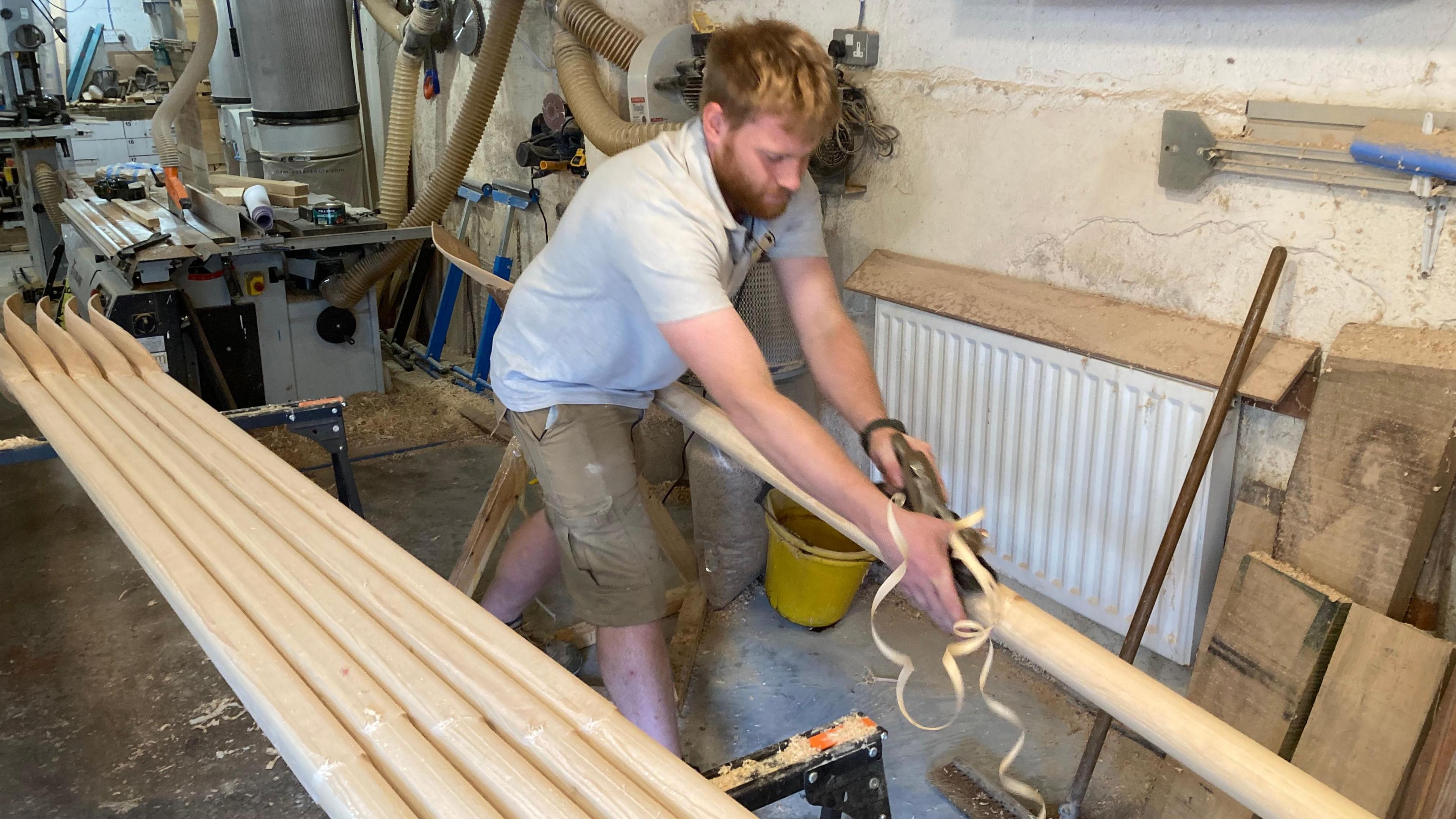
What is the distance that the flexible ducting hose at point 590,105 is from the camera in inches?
111

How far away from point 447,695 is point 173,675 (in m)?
1.60

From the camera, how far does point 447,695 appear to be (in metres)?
1.16

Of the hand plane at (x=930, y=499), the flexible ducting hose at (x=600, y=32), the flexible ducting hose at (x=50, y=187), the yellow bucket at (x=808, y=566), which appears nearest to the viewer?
the hand plane at (x=930, y=499)

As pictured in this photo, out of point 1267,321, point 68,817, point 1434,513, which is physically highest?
point 1267,321

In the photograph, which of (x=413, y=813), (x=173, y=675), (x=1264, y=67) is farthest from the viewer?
(x=173, y=675)

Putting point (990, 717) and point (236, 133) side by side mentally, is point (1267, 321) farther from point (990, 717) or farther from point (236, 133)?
point (236, 133)

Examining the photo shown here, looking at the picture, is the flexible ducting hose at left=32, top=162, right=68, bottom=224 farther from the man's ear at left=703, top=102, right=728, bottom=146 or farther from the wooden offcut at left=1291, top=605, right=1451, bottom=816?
the wooden offcut at left=1291, top=605, right=1451, bottom=816

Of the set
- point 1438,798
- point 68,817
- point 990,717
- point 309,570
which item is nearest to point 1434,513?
point 1438,798

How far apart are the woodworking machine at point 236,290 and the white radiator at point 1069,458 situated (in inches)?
87.5

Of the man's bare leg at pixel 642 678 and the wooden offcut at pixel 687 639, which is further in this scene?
the wooden offcut at pixel 687 639

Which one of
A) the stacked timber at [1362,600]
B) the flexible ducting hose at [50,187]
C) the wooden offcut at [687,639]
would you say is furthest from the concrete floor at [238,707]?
the flexible ducting hose at [50,187]

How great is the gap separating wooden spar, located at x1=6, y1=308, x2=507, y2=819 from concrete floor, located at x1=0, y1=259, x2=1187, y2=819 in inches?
27.1

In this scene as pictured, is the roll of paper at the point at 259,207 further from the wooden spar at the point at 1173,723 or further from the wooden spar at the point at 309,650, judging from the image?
the wooden spar at the point at 1173,723

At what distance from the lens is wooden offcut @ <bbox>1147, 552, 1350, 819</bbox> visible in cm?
160
